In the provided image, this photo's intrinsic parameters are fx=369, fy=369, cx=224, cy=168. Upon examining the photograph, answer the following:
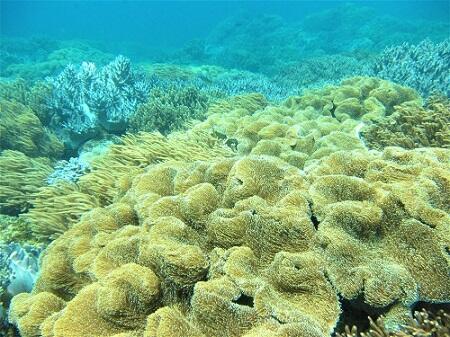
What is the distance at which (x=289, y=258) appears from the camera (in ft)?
7.07

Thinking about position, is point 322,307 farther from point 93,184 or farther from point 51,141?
point 51,141

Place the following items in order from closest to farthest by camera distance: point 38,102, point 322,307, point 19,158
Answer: point 322,307, point 19,158, point 38,102

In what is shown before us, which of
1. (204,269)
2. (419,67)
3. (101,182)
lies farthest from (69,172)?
(419,67)

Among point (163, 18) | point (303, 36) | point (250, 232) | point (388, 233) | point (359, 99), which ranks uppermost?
point (163, 18)

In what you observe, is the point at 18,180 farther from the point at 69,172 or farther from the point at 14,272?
the point at 14,272

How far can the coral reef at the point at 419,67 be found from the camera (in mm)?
7371

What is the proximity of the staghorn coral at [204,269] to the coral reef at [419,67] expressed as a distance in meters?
5.75

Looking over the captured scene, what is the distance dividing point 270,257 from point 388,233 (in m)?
0.76

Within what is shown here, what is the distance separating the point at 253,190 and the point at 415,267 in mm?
1174

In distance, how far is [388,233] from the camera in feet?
7.66

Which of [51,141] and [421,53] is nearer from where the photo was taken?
[51,141]

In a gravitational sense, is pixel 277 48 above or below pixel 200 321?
above

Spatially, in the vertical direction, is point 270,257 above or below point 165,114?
below

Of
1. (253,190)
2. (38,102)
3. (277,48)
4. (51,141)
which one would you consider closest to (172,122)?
(51,141)
